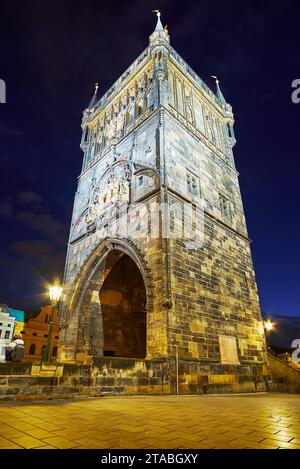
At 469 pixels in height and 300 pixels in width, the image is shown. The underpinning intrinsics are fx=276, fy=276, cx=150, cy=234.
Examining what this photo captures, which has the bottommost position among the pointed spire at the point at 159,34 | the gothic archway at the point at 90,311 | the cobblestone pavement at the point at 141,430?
the cobblestone pavement at the point at 141,430

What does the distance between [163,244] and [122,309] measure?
19.1 ft

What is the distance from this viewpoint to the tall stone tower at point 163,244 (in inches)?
343

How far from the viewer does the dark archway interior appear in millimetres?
12742

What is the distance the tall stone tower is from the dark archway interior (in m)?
0.05

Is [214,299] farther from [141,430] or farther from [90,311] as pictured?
[141,430]

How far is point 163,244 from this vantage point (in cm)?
917

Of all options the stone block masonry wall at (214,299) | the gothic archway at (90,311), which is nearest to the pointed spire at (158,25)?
the stone block masonry wall at (214,299)

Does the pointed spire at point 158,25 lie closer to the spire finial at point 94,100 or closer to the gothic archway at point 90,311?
the spire finial at point 94,100

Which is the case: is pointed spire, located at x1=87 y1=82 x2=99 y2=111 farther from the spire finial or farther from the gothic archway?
the gothic archway

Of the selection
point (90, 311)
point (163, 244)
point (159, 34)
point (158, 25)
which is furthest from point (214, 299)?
point (158, 25)

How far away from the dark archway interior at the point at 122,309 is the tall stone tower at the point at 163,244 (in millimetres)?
52

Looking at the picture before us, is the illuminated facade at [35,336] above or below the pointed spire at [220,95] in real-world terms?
below

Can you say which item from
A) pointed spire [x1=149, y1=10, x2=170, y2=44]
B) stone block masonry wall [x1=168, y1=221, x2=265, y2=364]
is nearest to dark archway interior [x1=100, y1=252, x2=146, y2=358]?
stone block masonry wall [x1=168, y1=221, x2=265, y2=364]
